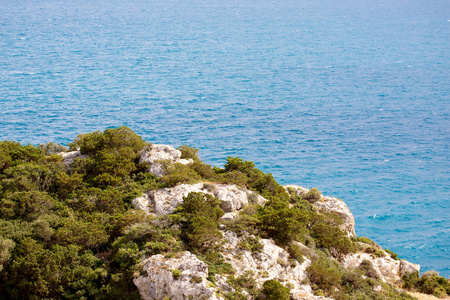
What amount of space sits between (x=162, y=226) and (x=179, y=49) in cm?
12987

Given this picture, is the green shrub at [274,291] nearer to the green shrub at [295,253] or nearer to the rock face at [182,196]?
the green shrub at [295,253]

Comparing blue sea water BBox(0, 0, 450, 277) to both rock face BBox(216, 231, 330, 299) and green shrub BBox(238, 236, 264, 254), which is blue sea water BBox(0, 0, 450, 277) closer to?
rock face BBox(216, 231, 330, 299)

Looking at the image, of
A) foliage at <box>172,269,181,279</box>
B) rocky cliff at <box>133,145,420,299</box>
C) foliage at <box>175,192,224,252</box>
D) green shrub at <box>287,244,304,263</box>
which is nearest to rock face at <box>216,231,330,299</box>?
rocky cliff at <box>133,145,420,299</box>

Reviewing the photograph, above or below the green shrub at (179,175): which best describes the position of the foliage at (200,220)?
below

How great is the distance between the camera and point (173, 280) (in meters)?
23.0

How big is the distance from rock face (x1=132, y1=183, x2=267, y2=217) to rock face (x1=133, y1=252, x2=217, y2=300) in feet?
23.2

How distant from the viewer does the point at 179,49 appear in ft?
489

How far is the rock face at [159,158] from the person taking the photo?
36806 mm

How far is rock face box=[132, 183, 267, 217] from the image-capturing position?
103 ft

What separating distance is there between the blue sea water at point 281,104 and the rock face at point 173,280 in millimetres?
39482

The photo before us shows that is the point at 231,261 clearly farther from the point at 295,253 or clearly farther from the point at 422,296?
the point at 422,296

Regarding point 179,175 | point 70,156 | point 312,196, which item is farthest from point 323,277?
point 70,156

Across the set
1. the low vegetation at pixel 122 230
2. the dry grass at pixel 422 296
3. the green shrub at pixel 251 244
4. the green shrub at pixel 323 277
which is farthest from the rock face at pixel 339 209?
the green shrub at pixel 251 244

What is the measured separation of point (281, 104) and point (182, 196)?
232ft
